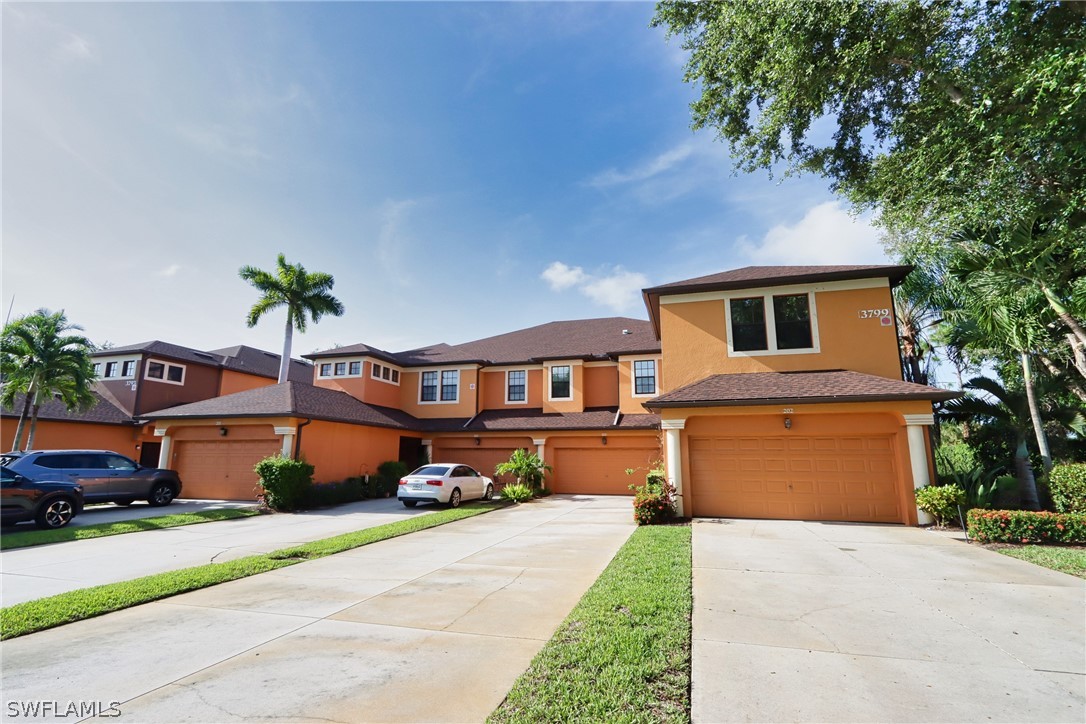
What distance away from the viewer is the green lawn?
7004 millimetres

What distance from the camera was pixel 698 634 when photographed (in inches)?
176

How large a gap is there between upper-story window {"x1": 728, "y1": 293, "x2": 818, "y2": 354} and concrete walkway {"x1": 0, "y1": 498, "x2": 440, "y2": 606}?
11311 mm

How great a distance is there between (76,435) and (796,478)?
28.4 metres

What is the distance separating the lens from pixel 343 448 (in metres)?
18.2

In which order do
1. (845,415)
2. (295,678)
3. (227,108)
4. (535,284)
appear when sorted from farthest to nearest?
(535,284)
(845,415)
(227,108)
(295,678)

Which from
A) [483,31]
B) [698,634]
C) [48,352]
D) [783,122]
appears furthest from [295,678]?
[48,352]

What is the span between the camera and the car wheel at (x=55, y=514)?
10836mm

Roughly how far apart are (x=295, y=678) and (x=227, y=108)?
38.3 ft

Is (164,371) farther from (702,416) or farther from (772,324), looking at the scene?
(772,324)

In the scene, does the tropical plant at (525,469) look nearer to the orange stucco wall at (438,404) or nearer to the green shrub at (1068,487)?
the orange stucco wall at (438,404)

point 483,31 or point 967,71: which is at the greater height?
point 483,31

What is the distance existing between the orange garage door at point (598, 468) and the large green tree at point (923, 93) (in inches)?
472

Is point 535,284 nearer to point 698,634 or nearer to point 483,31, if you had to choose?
point 483,31

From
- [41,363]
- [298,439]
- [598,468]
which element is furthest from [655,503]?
[41,363]
